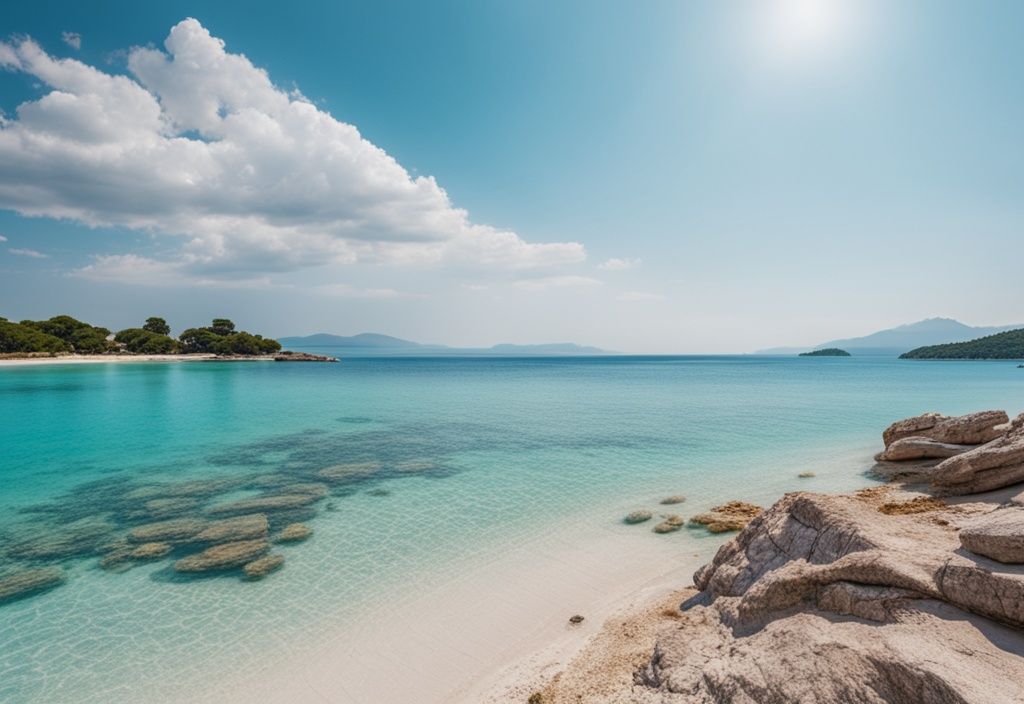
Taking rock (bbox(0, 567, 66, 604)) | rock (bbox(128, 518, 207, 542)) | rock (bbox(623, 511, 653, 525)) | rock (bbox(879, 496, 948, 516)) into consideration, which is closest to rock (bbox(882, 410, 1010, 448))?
rock (bbox(879, 496, 948, 516))

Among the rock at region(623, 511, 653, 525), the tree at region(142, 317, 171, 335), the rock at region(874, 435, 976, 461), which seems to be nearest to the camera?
the rock at region(623, 511, 653, 525)

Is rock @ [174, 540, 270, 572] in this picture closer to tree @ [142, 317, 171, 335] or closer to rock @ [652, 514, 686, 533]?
rock @ [652, 514, 686, 533]

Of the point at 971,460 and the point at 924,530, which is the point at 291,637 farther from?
the point at 971,460

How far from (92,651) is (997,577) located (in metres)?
15.2

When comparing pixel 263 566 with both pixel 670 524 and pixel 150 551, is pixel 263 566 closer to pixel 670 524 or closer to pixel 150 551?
pixel 150 551

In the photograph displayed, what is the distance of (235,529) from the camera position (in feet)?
50.3

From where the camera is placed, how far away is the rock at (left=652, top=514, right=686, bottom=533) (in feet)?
48.5

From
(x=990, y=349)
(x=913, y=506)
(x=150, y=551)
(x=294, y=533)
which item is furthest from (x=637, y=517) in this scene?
(x=990, y=349)

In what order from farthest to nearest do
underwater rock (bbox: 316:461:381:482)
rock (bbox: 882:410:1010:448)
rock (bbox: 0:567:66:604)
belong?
1. underwater rock (bbox: 316:461:381:482)
2. rock (bbox: 882:410:1010:448)
3. rock (bbox: 0:567:66:604)

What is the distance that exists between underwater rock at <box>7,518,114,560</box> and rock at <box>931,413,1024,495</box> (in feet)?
88.1

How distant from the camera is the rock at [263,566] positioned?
12.4 metres

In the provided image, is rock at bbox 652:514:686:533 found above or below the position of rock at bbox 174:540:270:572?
above

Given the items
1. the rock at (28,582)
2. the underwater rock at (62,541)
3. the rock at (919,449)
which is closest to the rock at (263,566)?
the rock at (28,582)

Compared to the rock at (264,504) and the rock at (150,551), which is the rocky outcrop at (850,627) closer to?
the rock at (150,551)
